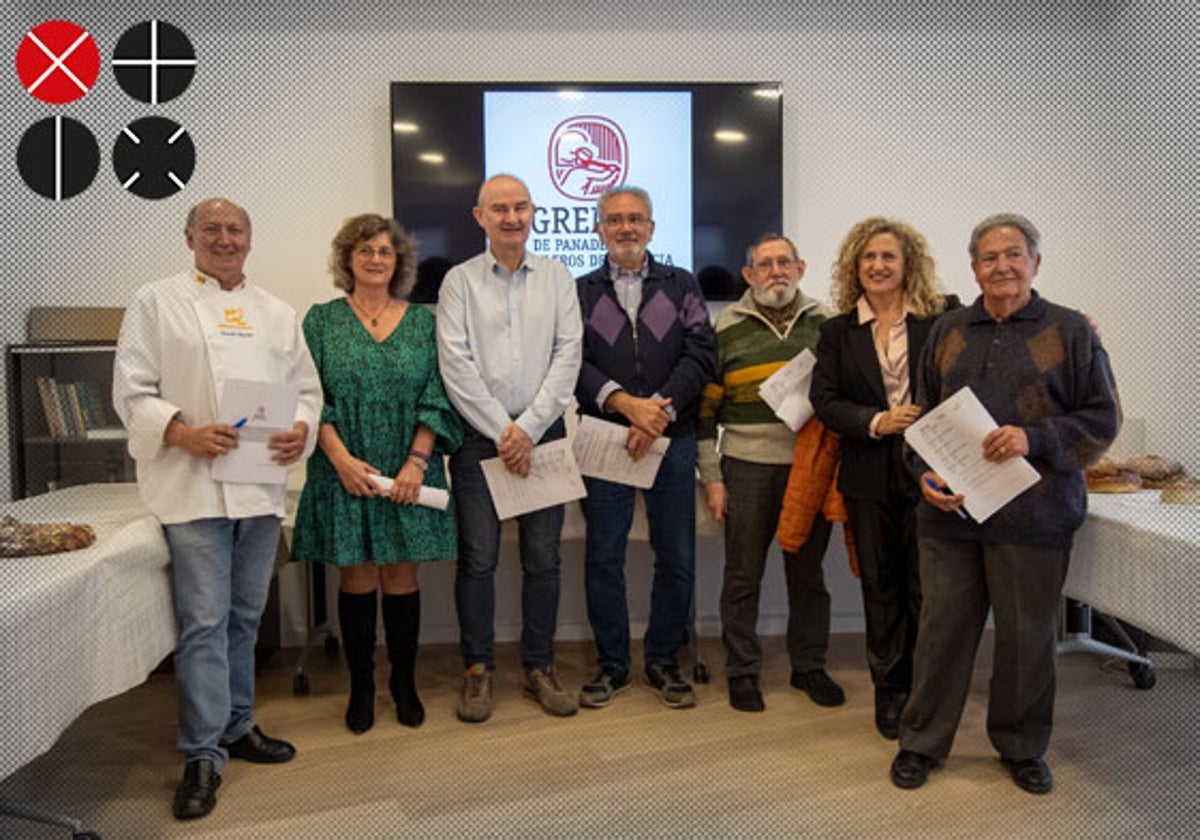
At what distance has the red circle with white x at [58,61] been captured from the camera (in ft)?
9.46

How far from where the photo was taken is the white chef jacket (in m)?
2.31

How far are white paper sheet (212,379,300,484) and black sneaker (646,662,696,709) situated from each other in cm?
141

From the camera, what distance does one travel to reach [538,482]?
2.90 m

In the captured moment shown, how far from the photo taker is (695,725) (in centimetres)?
284

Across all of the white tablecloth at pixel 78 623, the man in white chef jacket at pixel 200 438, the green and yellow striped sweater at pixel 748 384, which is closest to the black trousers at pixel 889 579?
the green and yellow striped sweater at pixel 748 384

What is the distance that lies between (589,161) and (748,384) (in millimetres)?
1343

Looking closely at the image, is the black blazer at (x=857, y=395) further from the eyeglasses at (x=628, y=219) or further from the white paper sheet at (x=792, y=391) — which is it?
the eyeglasses at (x=628, y=219)

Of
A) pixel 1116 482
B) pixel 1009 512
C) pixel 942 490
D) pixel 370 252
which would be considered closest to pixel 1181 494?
Answer: pixel 1116 482

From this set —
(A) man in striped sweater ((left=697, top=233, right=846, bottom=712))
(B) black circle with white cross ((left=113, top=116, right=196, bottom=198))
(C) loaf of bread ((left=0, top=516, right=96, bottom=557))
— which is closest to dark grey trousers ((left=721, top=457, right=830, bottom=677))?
(A) man in striped sweater ((left=697, top=233, right=846, bottom=712))

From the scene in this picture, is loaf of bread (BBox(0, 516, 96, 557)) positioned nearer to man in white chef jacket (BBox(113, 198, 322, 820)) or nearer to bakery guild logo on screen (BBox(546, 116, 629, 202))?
man in white chef jacket (BBox(113, 198, 322, 820))

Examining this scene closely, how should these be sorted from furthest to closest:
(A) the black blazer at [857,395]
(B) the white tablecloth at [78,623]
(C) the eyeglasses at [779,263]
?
(C) the eyeglasses at [779,263]
(A) the black blazer at [857,395]
(B) the white tablecloth at [78,623]

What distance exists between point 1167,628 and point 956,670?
0.51 m

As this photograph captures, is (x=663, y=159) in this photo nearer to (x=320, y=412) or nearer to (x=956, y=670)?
(x=320, y=412)

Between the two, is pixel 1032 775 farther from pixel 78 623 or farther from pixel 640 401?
pixel 78 623
